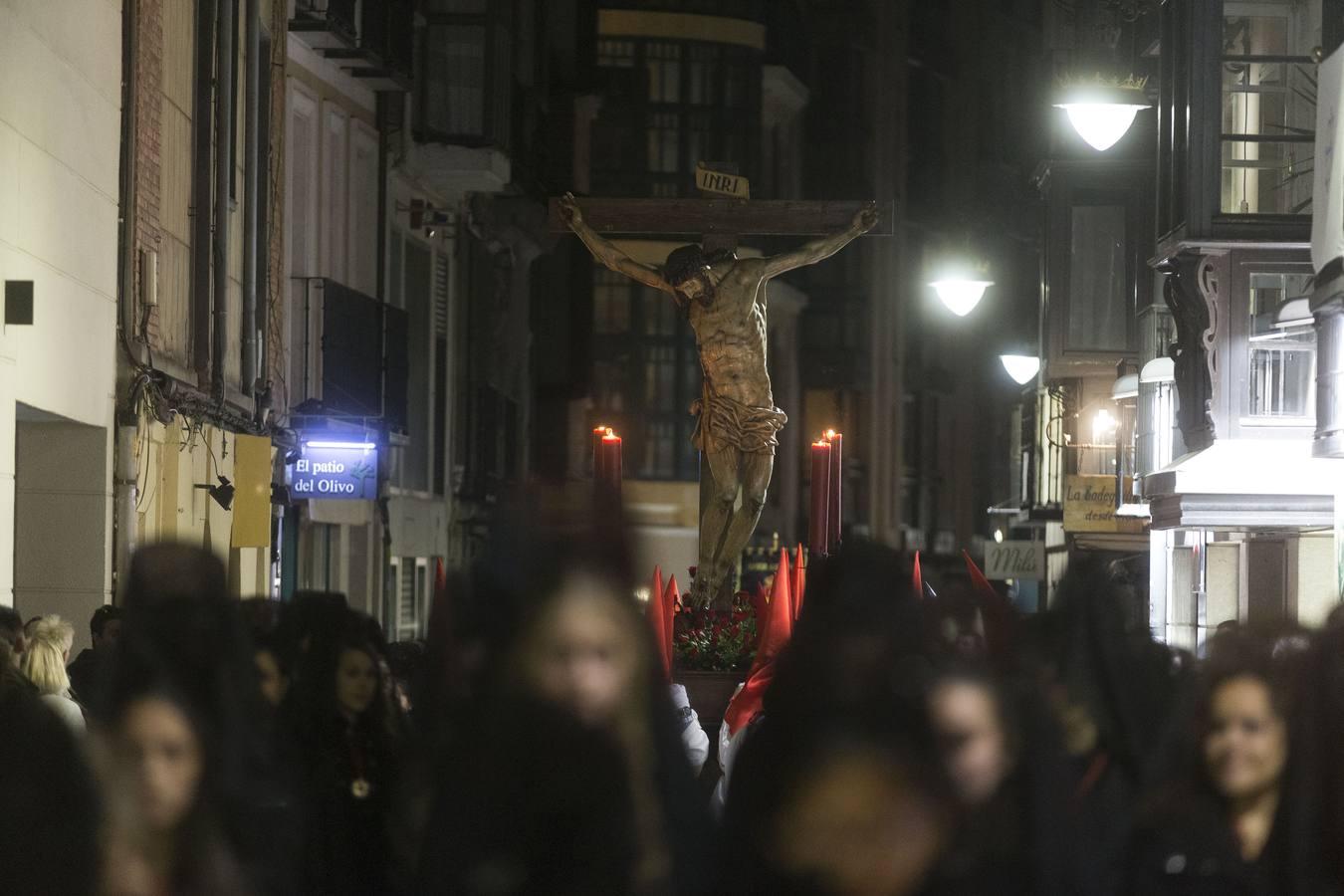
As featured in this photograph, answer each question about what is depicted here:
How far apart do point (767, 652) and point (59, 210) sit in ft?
24.3

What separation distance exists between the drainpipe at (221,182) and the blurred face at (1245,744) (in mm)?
16812

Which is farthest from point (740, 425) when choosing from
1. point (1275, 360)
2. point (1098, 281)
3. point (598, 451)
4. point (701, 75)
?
point (701, 75)

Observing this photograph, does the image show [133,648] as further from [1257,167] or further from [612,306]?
[612,306]

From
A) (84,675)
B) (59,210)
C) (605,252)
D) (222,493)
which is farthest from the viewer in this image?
(222,493)

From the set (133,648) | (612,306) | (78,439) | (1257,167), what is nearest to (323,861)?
(133,648)

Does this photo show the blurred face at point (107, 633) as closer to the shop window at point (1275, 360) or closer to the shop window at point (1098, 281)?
the shop window at point (1275, 360)

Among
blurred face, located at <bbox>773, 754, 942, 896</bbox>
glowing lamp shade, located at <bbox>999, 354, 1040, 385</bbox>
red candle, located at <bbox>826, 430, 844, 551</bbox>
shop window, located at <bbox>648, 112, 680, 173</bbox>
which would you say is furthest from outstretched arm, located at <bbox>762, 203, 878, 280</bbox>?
shop window, located at <bbox>648, 112, 680, 173</bbox>

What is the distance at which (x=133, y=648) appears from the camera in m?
4.88

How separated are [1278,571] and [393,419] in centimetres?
964

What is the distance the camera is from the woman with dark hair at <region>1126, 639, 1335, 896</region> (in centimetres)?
→ 536

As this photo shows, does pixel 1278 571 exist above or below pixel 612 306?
below

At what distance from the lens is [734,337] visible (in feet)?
44.8

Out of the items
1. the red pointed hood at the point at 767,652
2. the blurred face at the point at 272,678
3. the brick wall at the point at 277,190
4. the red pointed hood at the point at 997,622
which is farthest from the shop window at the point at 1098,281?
the blurred face at the point at 272,678

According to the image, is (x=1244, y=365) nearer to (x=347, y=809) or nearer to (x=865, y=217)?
(x=865, y=217)
